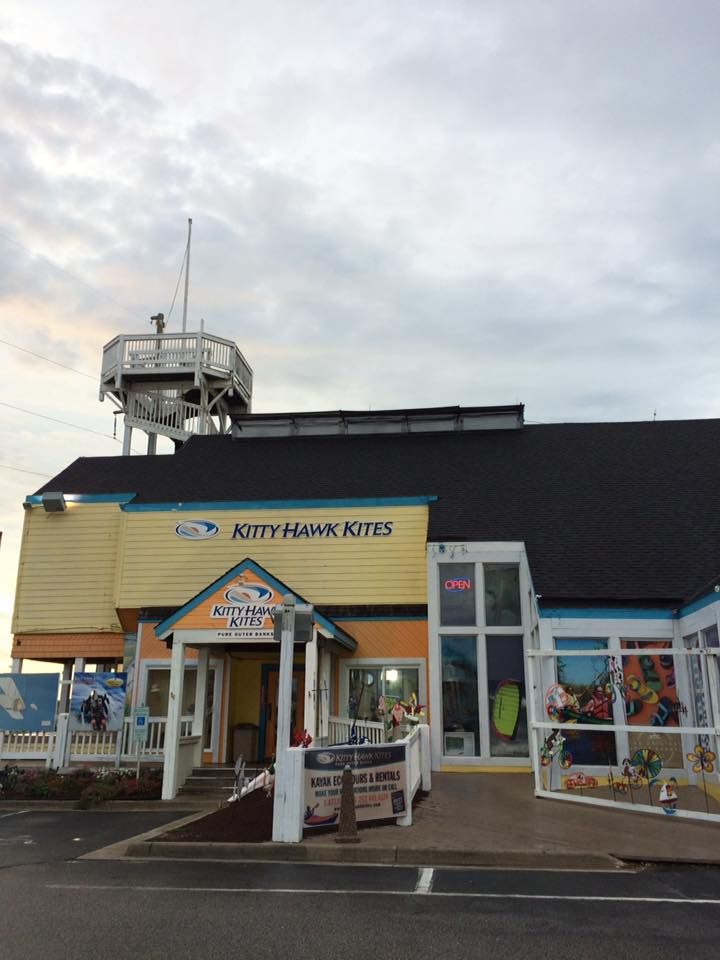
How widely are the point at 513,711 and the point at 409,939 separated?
40.3 feet

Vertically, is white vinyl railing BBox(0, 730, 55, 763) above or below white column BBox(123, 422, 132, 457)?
below

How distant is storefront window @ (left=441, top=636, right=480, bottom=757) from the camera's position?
18375mm

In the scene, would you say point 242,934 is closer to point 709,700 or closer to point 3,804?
point 709,700

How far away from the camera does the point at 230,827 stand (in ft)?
38.7

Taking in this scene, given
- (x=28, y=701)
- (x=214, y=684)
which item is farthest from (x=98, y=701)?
(x=214, y=684)

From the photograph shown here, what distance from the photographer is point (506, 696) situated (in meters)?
18.5

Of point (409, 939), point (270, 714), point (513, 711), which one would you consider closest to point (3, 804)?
point (270, 714)

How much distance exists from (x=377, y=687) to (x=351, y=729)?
93.0 inches

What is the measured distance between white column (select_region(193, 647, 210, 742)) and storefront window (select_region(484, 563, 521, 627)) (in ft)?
21.8

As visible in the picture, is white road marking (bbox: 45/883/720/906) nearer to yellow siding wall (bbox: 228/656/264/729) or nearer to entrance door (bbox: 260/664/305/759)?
entrance door (bbox: 260/664/305/759)

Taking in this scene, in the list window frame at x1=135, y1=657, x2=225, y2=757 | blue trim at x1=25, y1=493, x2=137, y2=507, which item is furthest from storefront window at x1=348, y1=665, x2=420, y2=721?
blue trim at x1=25, y1=493, x2=137, y2=507

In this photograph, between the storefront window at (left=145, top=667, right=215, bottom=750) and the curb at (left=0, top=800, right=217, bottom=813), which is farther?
the storefront window at (left=145, top=667, right=215, bottom=750)

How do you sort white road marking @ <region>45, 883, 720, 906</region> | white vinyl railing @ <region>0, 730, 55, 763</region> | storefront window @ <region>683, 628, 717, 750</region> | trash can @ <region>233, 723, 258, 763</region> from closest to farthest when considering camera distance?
white road marking @ <region>45, 883, 720, 906</region> → storefront window @ <region>683, 628, 717, 750</region> → white vinyl railing @ <region>0, 730, 55, 763</region> → trash can @ <region>233, 723, 258, 763</region>

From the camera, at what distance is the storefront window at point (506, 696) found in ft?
59.7
